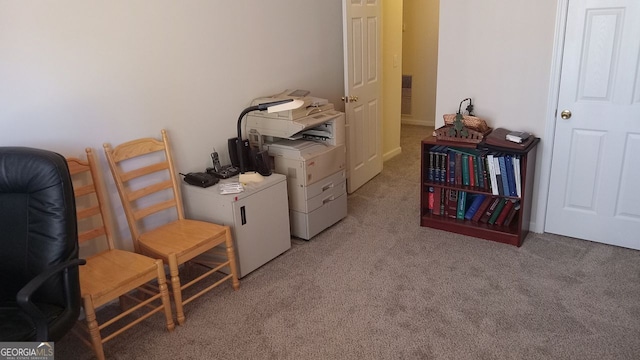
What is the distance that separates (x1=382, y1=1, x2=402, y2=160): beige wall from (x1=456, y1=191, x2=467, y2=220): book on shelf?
1833mm

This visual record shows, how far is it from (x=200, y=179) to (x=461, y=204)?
190 cm

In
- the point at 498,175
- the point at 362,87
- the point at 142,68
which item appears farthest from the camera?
the point at 362,87

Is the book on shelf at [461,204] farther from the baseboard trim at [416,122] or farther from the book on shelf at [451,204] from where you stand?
the baseboard trim at [416,122]

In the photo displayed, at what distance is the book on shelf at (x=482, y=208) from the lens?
3441mm

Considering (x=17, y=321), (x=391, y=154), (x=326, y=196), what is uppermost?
(x=17, y=321)

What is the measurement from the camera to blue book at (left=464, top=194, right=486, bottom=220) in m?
3.50

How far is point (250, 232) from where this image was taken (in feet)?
9.87

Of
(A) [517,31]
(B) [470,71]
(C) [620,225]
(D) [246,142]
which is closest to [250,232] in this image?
(D) [246,142]

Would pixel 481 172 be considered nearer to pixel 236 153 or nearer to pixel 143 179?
pixel 236 153

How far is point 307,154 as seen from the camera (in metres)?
3.34

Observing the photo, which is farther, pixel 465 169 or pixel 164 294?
pixel 465 169

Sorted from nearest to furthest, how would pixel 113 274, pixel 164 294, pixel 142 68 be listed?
1. pixel 113 274
2. pixel 164 294
3. pixel 142 68

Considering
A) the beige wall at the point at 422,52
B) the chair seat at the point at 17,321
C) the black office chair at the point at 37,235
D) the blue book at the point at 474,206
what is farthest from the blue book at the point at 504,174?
the beige wall at the point at 422,52

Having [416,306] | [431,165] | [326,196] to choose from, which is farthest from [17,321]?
[431,165]
